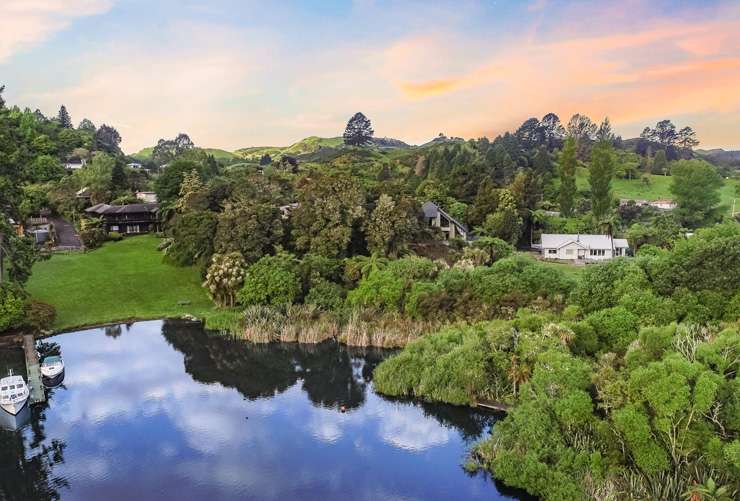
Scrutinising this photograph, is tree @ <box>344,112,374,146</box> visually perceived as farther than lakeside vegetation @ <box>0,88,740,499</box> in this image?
Yes

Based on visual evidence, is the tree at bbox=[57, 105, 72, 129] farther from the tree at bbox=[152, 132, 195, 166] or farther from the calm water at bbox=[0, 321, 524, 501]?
the calm water at bbox=[0, 321, 524, 501]

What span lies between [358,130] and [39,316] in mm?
115516

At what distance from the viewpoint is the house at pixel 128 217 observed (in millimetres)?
78625

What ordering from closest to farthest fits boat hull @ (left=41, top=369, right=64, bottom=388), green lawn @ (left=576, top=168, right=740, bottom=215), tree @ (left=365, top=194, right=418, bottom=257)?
boat hull @ (left=41, top=369, right=64, bottom=388) < tree @ (left=365, top=194, right=418, bottom=257) < green lawn @ (left=576, top=168, right=740, bottom=215)

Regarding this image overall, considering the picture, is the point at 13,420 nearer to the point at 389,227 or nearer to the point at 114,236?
the point at 389,227

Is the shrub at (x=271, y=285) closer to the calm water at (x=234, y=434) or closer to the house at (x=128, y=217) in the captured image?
the calm water at (x=234, y=434)

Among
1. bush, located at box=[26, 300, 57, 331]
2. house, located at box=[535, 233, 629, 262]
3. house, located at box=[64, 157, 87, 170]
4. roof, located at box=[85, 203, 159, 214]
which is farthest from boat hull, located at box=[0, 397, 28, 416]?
house, located at box=[64, 157, 87, 170]

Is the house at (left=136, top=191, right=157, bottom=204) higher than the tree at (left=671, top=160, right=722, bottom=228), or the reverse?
the house at (left=136, top=191, right=157, bottom=204)

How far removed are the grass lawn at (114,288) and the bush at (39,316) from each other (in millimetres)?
1182

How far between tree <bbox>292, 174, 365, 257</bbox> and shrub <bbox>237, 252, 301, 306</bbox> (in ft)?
19.6

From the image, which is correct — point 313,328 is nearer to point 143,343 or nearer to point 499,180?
point 143,343

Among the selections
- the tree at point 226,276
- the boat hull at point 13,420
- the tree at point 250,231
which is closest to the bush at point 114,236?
the tree at point 250,231

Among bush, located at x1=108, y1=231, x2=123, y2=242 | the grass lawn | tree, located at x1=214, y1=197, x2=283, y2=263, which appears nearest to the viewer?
the grass lawn

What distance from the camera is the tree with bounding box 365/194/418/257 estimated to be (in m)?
53.8
